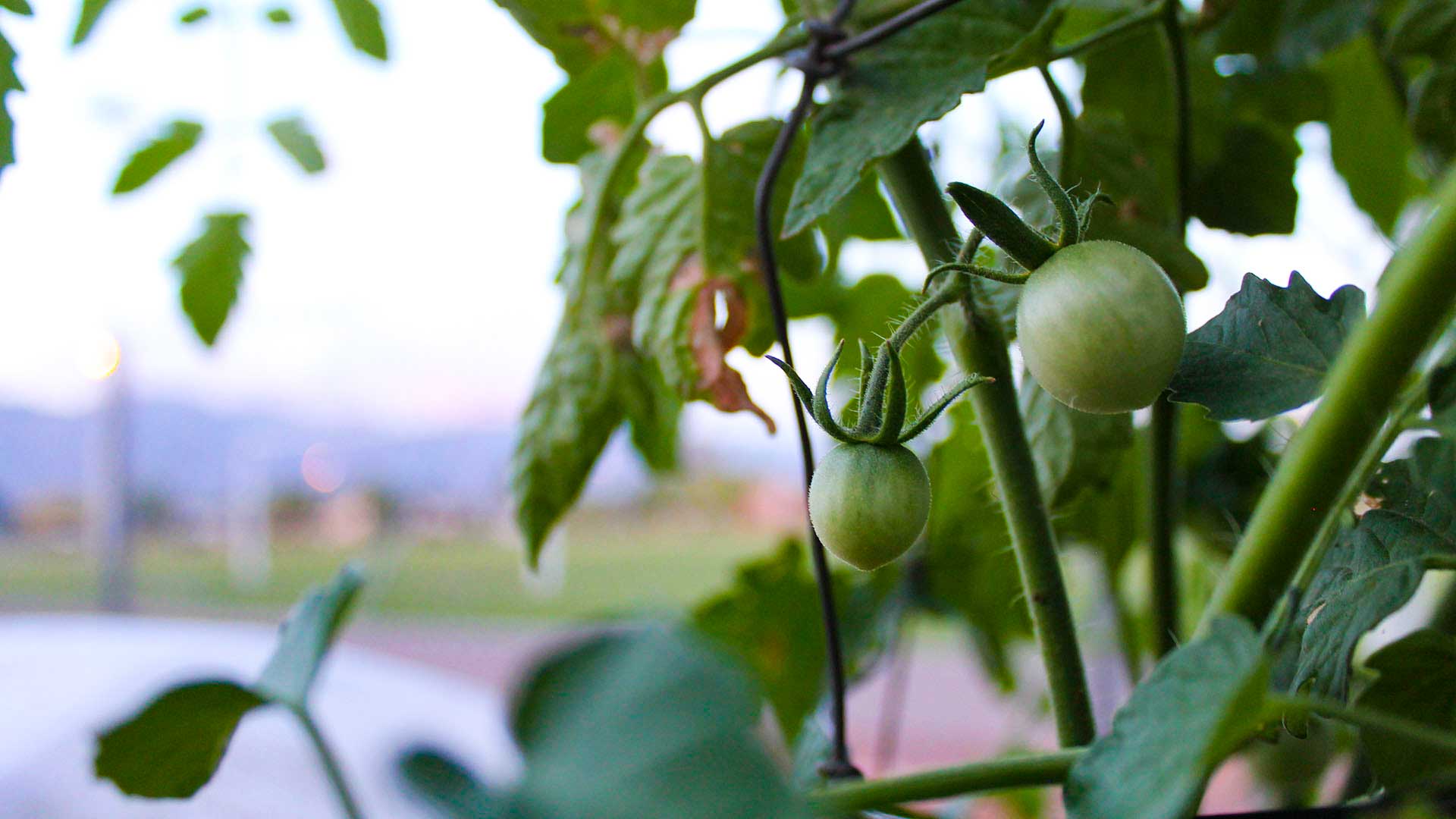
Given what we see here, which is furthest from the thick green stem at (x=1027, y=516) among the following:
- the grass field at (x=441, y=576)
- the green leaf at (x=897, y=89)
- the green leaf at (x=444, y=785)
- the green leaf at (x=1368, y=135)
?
the grass field at (x=441, y=576)

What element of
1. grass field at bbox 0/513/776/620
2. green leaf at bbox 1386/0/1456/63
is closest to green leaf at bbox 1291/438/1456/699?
green leaf at bbox 1386/0/1456/63

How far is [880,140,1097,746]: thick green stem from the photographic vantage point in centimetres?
17

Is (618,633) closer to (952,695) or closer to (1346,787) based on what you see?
(1346,787)

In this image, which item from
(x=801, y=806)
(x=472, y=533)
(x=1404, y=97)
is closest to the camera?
(x=801, y=806)

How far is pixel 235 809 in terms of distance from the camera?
361 millimetres

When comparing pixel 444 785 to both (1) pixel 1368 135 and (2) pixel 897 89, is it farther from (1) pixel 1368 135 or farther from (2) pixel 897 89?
(1) pixel 1368 135

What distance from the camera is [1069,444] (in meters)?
0.20

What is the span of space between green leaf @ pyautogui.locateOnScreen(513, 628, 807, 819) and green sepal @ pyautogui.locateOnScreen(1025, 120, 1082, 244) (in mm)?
75

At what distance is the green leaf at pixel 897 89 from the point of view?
17 centimetres

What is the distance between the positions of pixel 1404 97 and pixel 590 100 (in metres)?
0.24

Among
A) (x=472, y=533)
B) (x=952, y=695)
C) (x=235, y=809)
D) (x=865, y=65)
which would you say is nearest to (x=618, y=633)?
(x=865, y=65)

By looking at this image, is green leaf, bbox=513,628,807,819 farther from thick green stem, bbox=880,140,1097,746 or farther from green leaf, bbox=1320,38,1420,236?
green leaf, bbox=1320,38,1420,236

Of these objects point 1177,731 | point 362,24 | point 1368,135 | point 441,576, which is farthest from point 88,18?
point 441,576

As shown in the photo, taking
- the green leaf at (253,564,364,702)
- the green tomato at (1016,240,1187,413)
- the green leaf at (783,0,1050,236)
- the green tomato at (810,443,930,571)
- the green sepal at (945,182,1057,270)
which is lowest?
the green leaf at (253,564,364,702)
